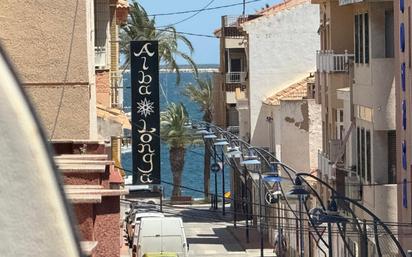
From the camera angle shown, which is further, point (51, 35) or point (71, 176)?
point (51, 35)

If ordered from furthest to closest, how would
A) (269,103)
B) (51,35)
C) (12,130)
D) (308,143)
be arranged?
(269,103) < (308,143) < (51,35) < (12,130)

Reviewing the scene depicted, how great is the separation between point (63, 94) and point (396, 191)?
1271cm

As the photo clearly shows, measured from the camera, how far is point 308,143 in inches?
1789

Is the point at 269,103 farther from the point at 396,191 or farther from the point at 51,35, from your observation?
the point at 51,35

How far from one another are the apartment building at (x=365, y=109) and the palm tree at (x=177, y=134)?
40.2 m

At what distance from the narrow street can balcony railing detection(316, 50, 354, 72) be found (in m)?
6.78

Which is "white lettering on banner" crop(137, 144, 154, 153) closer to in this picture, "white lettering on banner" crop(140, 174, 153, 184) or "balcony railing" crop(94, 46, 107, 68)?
"white lettering on banner" crop(140, 174, 153, 184)

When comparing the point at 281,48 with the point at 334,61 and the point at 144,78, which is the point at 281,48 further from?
the point at 144,78

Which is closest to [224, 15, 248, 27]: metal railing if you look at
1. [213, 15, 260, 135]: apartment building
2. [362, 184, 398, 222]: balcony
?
[213, 15, 260, 135]: apartment building

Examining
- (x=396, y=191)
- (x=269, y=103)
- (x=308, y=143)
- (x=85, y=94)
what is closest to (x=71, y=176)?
(x=85, y=94)

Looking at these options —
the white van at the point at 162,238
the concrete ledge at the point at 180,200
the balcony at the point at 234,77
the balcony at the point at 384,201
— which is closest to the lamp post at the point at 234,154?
the concrete ledge at the point at 180,200

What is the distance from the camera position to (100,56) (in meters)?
31.3

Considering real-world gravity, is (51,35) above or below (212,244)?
above

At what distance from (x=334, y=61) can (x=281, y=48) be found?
18393 mm
